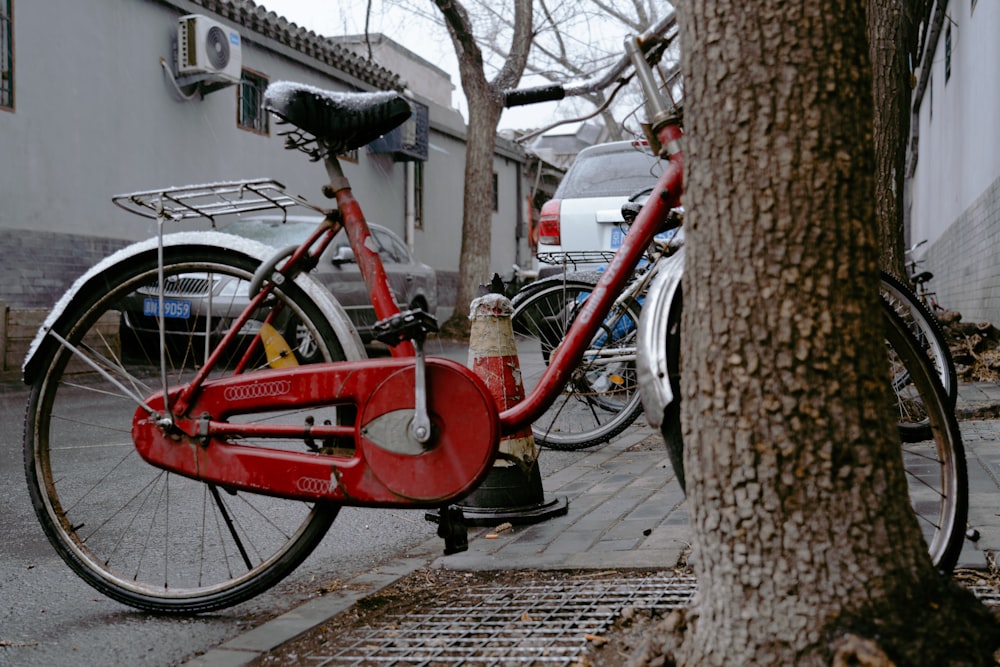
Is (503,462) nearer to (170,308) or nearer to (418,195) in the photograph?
(170,308)

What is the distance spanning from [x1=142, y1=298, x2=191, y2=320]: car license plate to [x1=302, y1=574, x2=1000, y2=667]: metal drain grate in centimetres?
113

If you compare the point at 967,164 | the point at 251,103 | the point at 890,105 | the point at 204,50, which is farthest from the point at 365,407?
the point at 251,103

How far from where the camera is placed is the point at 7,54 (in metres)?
11.3

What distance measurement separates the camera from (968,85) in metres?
11.3

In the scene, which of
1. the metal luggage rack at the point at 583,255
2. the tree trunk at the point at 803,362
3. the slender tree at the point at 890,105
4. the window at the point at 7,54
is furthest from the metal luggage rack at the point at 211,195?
the window at the point at 7,54

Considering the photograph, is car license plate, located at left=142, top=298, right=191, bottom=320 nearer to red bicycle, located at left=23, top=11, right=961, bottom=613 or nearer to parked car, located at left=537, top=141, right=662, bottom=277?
red bicycle, located at left=23, top=11, right=961, bottom=613

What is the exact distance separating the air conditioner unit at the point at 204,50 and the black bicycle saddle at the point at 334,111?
455 inches

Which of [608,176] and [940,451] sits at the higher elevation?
[608,176]

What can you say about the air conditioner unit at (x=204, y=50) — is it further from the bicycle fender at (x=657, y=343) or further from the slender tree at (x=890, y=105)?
the bicycle fender at (x=657, y=343)

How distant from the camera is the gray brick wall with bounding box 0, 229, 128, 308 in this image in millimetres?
11133

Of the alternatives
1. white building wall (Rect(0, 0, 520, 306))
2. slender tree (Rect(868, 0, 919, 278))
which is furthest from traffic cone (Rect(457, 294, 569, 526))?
white building wall (Rect(0, 0, 520, 306))

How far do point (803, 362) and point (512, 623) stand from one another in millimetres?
1182

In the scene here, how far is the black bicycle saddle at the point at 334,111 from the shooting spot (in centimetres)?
302

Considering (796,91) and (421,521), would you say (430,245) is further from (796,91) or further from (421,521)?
(796,91)
